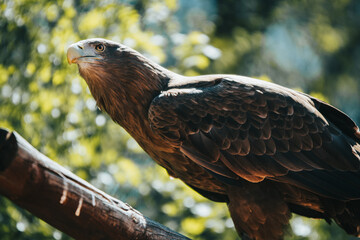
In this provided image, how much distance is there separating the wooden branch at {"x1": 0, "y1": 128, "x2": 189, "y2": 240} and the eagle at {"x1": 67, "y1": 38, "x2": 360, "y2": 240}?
84 cm

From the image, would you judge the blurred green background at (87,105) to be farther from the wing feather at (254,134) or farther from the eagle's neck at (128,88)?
the eagle's neck at (128,88)

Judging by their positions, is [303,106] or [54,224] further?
[303,106]

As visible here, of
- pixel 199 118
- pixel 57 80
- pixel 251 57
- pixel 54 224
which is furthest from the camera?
pixel 251 57

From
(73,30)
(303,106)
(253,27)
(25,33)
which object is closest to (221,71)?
(253,27)

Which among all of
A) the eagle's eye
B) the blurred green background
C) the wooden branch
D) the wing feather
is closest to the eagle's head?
the eagle's eye

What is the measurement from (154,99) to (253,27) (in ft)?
19.2

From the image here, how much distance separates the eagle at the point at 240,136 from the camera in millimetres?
3303

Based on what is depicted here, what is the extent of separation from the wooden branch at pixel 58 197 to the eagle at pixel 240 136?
2.77ft

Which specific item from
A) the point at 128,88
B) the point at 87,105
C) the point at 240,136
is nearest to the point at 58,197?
the point at 128,88

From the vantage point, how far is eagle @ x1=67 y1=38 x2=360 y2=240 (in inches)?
130

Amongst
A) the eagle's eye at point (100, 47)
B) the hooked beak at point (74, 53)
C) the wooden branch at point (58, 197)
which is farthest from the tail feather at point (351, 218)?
the hooked beak at point (74, 53)

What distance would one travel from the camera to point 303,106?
3.49 metres

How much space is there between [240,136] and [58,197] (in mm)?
1583

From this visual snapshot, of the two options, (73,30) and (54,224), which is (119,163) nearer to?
(73,30)
